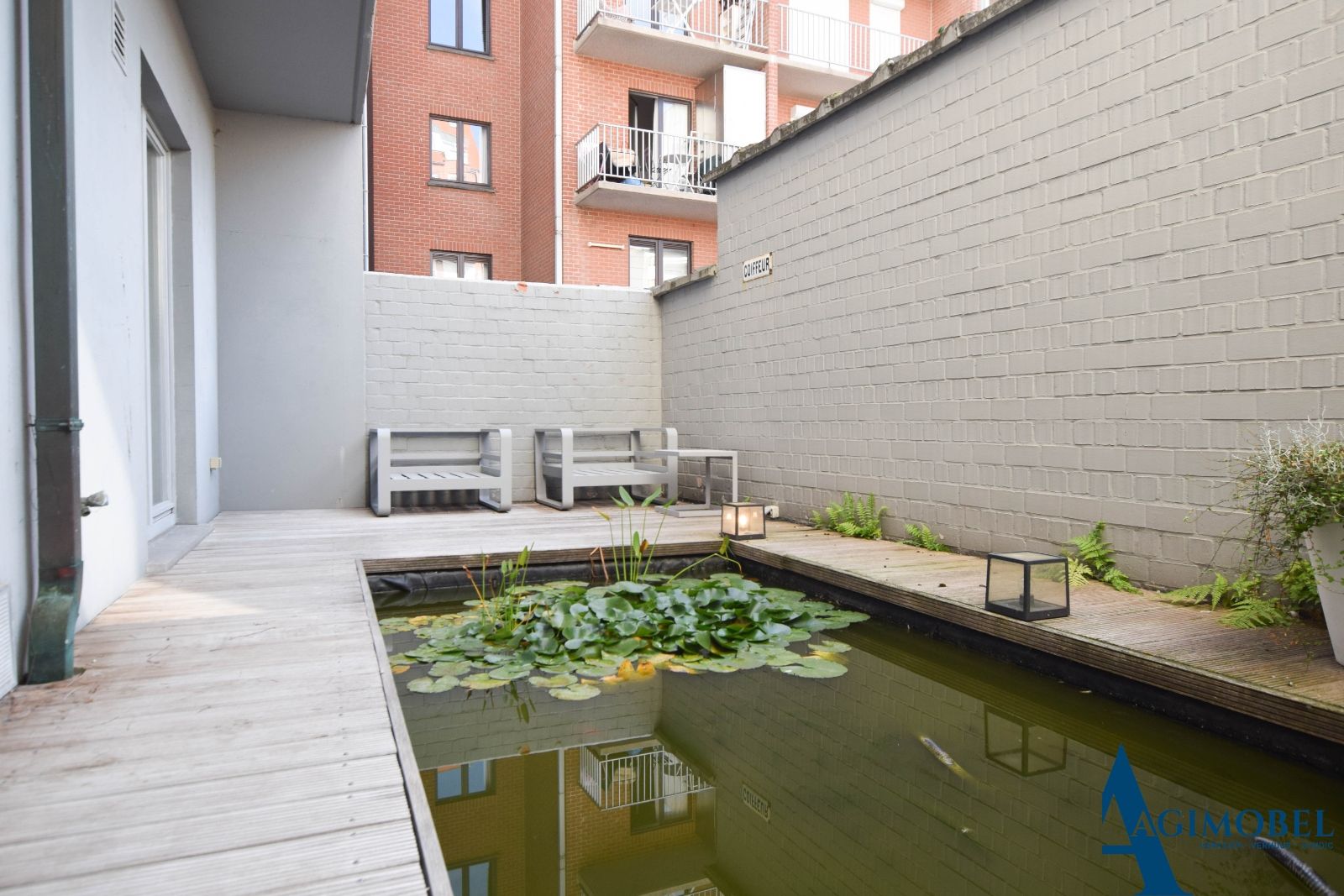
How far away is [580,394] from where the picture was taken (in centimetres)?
751

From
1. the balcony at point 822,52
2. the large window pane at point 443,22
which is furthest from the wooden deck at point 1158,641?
the large window pane at point 443,22

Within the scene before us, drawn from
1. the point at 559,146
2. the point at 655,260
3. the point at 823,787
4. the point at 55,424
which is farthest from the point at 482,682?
the point at 655,260

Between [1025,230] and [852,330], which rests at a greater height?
[1025,230]

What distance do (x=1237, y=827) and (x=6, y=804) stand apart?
8.08 feet

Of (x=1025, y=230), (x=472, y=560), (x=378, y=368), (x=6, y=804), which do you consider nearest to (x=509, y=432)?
(x=378, y=368)

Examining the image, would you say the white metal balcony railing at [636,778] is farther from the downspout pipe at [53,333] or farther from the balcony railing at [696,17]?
the balcony railing at [696,17]

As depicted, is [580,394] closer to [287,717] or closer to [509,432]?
[509,432]

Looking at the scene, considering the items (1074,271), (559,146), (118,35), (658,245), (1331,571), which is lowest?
(1331,571)

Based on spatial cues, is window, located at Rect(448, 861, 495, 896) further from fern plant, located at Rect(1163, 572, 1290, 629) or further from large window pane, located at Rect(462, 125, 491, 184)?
large window pane, located at Rect(462, 125, 491, 184)

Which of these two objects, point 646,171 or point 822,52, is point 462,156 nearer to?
point 646,171

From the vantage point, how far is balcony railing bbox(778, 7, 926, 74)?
463 inches

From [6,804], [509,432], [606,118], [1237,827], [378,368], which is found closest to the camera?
[6,804]

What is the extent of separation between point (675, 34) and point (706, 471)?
6.78 metres

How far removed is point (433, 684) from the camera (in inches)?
110
